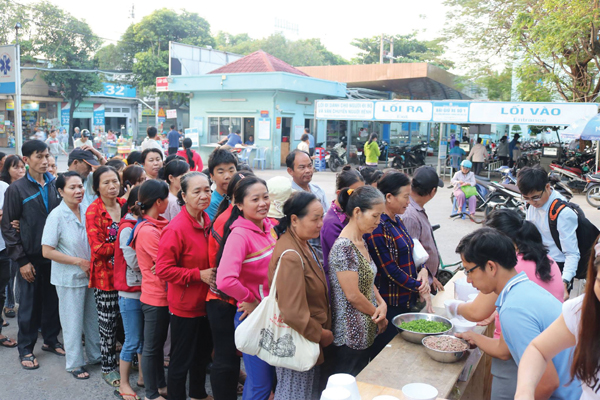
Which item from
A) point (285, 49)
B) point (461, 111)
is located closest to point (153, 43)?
point (285, 49)

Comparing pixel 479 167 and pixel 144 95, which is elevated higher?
pixel 144 95

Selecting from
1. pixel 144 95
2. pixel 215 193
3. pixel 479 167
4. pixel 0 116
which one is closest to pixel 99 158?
pixel 215 193

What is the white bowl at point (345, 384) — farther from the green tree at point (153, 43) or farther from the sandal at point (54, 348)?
Answer: the green tree at point (153, 43)

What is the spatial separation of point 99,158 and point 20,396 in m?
2.57

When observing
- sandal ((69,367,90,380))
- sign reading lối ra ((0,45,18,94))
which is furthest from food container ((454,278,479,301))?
sign reading lối ra ((0,45,18,94))

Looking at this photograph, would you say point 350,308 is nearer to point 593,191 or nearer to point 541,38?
point 593,191

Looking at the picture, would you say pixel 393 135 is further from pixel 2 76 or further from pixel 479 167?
pixel 2 76

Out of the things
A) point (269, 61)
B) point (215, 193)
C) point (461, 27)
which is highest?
point (461, 27)

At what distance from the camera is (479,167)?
52.3ft

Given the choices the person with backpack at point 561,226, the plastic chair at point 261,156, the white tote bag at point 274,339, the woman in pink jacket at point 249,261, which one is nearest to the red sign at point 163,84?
the plastic chair at point 261,156

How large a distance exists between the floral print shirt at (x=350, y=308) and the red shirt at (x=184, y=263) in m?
0.89

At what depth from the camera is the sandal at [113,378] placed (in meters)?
3.76

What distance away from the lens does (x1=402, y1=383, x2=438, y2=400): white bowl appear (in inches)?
82.7

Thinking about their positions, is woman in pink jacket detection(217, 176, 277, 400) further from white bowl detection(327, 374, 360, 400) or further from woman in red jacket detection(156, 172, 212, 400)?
white bowl detection(327, 374, 360, 400)
